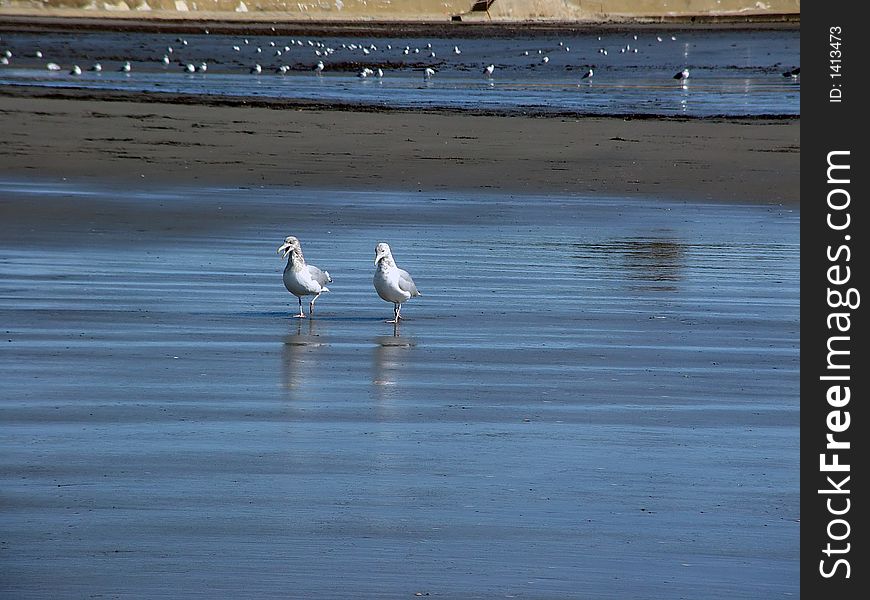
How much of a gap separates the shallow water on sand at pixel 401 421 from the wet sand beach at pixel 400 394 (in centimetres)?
2

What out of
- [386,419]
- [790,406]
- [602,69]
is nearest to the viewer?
[386,419]

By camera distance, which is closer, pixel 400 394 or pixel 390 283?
pixel 400 394

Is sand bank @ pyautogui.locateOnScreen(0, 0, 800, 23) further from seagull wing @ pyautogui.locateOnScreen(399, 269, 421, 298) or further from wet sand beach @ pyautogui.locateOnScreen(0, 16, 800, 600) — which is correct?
seagull wing @ pyautogui.locateOnScreen(399, 269, 421, 298)

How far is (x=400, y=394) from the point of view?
8500 millimetres

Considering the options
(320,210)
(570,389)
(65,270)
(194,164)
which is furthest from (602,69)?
(570,389)

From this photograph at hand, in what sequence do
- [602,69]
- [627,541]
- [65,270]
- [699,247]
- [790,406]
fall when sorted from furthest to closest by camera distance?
1. [602,69]
2. [699,247]
3. [65,270]
4. [790,406]
5. [627,541]

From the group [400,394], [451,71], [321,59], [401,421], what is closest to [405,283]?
[400,394]

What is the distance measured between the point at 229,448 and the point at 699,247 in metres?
8.78

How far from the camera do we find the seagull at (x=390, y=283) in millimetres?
10711

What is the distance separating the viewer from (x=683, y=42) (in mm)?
95125

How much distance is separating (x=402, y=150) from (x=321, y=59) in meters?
42.3

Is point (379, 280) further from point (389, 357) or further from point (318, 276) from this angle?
point (389, 357)

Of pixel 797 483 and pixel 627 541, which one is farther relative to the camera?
pixel 797 483

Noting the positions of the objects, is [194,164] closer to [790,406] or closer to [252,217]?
[252,217]
